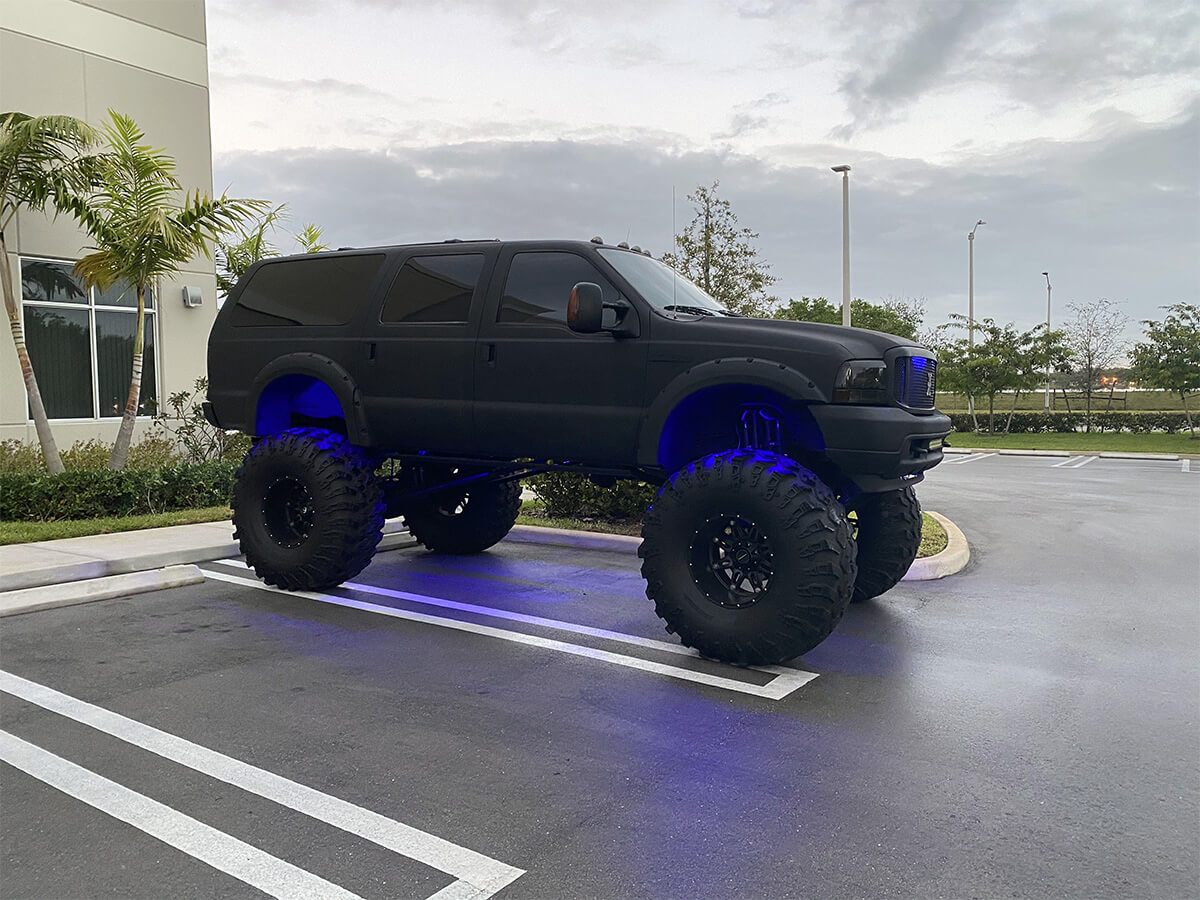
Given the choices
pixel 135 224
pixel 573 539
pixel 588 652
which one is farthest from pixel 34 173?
pixel 588 652

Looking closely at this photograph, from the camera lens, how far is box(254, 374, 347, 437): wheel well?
7410mm

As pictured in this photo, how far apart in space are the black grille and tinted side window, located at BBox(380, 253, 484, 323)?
9.59ft

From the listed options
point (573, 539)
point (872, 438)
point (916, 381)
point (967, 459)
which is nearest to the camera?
point (872, 438)

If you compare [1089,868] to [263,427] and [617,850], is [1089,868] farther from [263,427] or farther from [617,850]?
[263,427]

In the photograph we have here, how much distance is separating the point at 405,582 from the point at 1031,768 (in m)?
5.06

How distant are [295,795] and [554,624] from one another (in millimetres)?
2833

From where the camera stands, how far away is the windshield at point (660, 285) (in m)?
6.00

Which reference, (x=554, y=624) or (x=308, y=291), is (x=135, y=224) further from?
(x=554, y=624)

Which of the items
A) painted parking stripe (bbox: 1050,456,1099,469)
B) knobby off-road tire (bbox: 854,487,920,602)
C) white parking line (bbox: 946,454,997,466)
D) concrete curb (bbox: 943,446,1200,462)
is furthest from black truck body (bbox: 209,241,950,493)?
concrete curb (bbox: 943,446,1200,462)

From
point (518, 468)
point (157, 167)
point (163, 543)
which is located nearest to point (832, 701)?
point (518, 468)

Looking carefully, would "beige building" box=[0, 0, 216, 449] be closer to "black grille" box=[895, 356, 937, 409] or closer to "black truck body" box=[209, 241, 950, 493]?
"black truck body" box=[209, 241, 950, 493]

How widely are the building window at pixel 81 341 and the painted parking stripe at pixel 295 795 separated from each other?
10.5 m

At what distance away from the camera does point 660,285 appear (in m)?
6.29

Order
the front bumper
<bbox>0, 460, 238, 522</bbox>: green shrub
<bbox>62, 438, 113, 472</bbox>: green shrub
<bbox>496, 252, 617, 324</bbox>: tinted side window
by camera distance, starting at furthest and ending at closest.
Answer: <bbox>62, 438, 113, 472</bbox>: green shrub
<bbox>0, 460, 238, 522</bbox>: green shrub
<bbox>496, 252, 617, 324</bbox>: tinted side window
the front bumper
